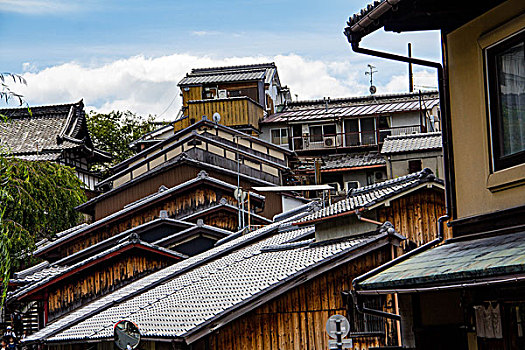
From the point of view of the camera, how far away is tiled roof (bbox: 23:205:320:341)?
2264cm

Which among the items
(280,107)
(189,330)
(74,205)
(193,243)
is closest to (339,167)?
(280,107)

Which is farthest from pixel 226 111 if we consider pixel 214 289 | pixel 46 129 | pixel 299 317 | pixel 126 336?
pixel 126 336

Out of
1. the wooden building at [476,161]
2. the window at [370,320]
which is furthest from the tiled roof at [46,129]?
the wooden building at [476,161]

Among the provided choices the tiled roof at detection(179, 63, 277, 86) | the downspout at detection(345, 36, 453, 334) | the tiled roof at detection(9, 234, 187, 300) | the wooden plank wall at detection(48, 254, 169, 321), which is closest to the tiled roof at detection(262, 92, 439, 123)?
the tiled roof at detection(179, 63, 277, 86)

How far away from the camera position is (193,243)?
1108 inches

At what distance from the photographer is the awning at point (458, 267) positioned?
682cm

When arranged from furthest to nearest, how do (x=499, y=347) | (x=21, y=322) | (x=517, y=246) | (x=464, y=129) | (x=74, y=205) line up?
1. (x=74, y=205)
2. (x=21, y=322)
3. (x=464, y=129)
4. (x=499, y=347)
5. (x=517, y=246)

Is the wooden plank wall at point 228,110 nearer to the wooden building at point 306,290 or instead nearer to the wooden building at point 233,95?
the wooden building at point 233,95

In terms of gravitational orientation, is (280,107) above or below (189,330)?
above

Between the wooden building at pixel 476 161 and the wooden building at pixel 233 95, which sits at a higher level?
the wooden building at pixel 233 95

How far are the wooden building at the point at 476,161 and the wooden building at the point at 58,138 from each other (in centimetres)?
4620

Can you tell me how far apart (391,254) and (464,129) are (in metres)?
7.72

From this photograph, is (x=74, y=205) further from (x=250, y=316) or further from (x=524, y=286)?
(x=524, y=286)

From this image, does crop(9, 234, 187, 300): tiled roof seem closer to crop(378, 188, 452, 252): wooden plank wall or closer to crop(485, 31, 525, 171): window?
crop(378, 188, 452, 252): wooden plank wall
